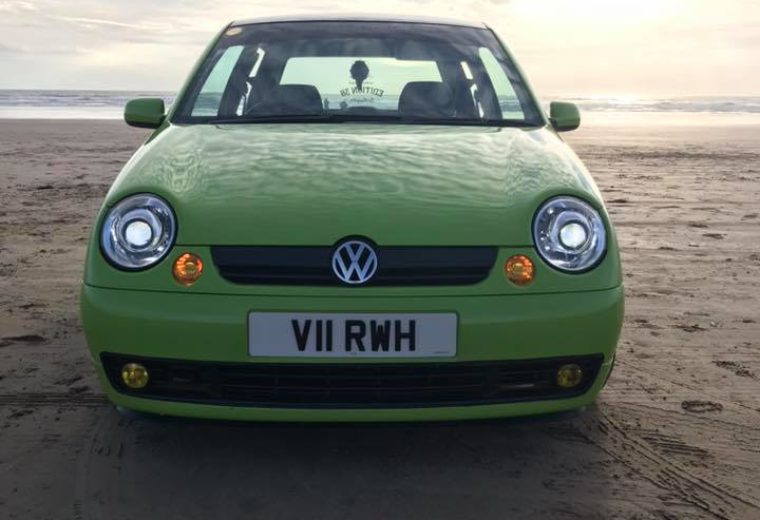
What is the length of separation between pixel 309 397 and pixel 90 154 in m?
12.4

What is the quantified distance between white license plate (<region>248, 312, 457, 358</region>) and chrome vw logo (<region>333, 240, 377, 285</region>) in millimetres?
108

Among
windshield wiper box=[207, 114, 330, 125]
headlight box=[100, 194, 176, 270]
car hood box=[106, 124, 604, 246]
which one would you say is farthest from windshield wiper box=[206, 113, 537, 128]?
headlight box=[100, 194, 176, 270]

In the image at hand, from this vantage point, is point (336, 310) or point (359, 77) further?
point (359, 77)

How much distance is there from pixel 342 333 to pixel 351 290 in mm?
117

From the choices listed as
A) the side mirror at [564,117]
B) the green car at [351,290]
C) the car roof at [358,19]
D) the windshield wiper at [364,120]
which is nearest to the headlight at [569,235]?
the green car at [351,290]

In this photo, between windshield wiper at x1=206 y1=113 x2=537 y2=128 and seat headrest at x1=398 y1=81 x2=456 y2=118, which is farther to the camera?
seat headrest at x1=398 y1=81 x2=456 y2=118

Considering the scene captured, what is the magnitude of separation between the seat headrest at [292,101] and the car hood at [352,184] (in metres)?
0.36

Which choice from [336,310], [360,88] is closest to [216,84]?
[360,88]

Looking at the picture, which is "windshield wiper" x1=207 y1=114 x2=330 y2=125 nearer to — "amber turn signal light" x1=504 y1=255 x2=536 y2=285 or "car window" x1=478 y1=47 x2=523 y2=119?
"car window" x1=478 y1=47 x2=523 y2=119

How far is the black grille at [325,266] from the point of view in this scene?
2.40 m

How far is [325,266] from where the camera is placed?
241 centimetres

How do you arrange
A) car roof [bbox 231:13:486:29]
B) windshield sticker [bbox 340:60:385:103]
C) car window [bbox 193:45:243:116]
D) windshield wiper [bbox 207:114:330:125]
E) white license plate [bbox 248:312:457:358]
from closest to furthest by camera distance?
1. white license plate [bbox 248:312:457:358]
2. windshield wiper [bbox 207:114:330:125]
3. car window [bbox 193:45:243:116]
4. windshield sticker [bbox 340:60:385:103]
5. car roof [bbox 231:13:486:29]

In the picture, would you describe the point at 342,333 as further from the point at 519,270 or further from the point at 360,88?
the point at 360,88

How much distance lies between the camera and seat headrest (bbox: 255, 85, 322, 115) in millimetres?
3568
